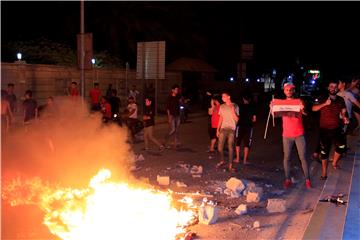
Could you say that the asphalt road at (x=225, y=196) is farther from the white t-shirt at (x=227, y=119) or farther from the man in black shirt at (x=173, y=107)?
the white t-shirt at (x=227, y=119)

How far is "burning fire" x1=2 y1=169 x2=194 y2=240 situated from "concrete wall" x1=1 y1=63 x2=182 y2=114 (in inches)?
539

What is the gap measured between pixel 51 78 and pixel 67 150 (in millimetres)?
11242

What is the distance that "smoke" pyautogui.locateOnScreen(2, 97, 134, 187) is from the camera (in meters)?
9.05

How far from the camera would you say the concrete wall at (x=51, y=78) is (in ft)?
65.0

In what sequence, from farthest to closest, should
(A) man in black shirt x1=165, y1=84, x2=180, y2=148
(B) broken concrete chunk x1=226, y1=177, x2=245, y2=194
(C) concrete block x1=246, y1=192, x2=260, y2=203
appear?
(A) man in black shirt x1=165, y1=84, x2=180, y2=148 → (B) broken concrete chunk x1=226, y1=177, x2=245, y2=194 → (C) concrete block x1=246, y1=192, x2=260, y2=203

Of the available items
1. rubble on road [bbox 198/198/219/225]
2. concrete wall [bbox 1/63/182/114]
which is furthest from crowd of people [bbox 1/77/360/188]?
concrete wall [bbox 1/63/182/114]

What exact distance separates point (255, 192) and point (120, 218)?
8.83ft

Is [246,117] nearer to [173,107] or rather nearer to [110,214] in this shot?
[173,107]

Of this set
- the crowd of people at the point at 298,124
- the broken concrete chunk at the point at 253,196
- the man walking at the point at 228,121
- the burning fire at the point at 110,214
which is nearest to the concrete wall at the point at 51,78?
the crowd of people at the point at 298,124

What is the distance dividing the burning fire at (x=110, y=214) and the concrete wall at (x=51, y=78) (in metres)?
13.7

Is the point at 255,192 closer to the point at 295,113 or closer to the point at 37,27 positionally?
the point at 295,113

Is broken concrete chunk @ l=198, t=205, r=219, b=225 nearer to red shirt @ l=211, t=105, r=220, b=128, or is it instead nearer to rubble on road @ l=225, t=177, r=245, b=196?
rubble on road @ l=225, t=177, r=245, b=196

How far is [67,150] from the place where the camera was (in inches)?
444

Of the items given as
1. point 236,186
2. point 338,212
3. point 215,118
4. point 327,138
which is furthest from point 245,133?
point 338,212
